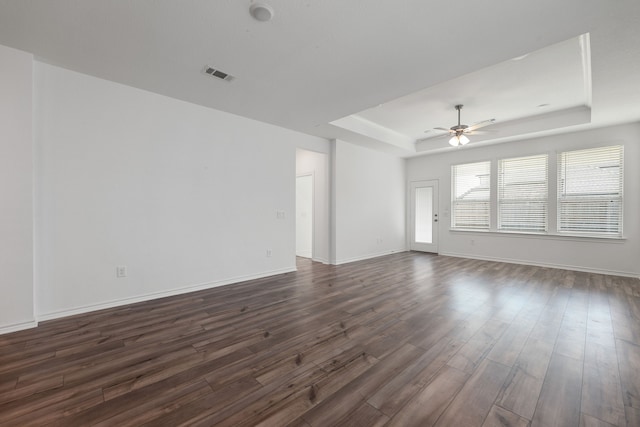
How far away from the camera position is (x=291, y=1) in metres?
1.94

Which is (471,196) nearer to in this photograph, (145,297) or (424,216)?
(424,216)

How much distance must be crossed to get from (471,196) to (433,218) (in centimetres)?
113

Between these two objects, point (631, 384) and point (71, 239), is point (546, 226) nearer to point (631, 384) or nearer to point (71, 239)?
point (631, 384)

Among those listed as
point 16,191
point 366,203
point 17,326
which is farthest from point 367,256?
point 16,191

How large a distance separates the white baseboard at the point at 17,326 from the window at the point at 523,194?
8125mm

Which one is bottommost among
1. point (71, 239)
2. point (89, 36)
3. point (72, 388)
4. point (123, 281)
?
point (72, 388)

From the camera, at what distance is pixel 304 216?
6918 millimetres

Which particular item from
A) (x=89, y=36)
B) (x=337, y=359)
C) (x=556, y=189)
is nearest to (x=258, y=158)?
(x=89, y=36)

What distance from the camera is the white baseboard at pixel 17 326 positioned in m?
2.47

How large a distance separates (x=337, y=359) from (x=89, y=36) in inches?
142

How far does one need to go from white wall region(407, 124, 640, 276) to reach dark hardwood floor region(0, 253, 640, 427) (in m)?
1.72

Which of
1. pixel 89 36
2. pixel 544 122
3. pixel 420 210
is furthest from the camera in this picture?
pixel 420 210

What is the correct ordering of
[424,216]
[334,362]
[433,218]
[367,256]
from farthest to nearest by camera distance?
[424,216], [433,218], [367,256], [334,362]

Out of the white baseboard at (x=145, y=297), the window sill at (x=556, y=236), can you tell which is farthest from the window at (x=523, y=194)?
the white baseboard at (x=145, y=297)
